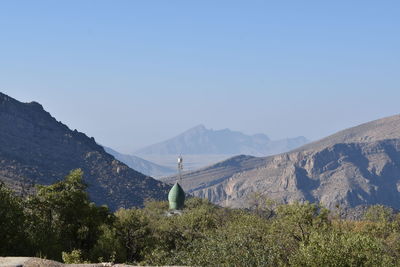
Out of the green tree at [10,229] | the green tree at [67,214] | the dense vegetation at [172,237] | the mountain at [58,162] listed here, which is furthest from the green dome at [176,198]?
the mountain at [58,162]

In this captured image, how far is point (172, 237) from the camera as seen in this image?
53.9 meters

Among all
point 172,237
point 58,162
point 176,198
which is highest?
point 58,162

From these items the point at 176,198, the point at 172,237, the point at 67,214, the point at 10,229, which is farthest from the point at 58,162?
the point at 10,229

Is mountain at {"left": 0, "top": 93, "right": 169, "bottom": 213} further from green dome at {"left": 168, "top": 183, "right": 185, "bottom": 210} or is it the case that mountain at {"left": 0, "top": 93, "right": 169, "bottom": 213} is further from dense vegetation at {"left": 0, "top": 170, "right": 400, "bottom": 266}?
dense vegetation at {"left": 0, "top": 170, "right": 400, "bottom": 266}

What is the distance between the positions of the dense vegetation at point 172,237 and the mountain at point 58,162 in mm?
101661

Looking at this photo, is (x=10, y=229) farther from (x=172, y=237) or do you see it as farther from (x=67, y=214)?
(x=172, y=237)

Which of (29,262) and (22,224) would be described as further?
(22,224)

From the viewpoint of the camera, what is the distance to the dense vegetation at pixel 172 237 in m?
29.0

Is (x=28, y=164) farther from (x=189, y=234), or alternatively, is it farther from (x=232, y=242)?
(x=232, y=242)

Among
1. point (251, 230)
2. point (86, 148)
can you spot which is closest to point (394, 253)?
point (251, 230)

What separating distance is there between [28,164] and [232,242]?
464ft

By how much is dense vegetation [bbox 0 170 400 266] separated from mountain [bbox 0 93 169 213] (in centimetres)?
10166

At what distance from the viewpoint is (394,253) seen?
41.4 meters

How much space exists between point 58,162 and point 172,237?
13316 centimetres
